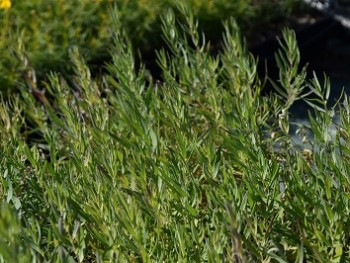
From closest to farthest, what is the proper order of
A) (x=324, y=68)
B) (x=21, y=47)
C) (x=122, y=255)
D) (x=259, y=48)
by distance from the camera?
(x=122, y=255), (x=21, y=47), (x=259, y=48), (x=324, y=68)

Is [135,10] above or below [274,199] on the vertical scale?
below

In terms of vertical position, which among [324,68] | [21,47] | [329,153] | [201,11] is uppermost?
[329,153]

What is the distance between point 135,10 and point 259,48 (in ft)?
2.60

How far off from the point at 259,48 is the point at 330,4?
1.08m

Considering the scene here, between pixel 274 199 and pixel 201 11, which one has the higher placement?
pixel 274 199

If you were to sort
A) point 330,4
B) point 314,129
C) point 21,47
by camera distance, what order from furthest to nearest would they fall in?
point 330,4 < point 21,47 < point 314,129

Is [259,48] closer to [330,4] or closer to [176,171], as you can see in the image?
[330,4]

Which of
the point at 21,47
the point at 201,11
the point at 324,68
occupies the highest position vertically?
the point at 21,47

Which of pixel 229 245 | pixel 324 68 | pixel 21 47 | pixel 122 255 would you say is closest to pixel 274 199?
pixel 229 245

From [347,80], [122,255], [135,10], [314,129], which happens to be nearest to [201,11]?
[135,10]

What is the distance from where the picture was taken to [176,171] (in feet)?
6.01

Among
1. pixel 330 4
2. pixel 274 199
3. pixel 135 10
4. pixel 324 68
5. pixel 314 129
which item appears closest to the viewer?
pixel 274 199

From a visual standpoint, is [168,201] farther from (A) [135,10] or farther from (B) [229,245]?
(A) [135,10]

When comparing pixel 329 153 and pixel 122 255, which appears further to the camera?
pixel 329 153
